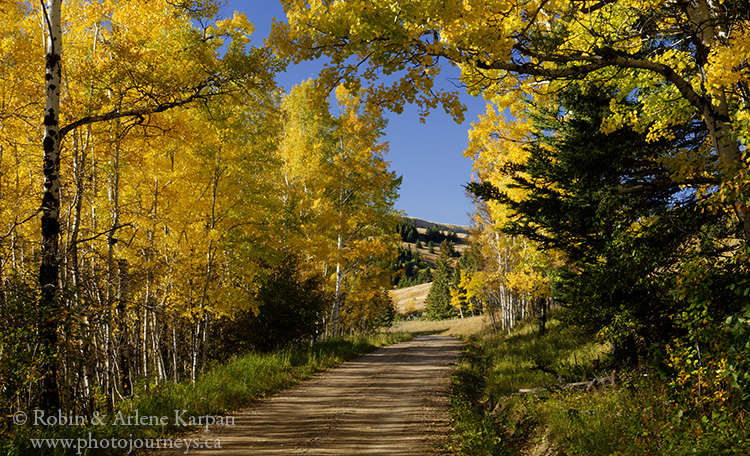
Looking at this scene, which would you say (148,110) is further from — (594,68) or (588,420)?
(588,420)

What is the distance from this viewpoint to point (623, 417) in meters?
5.54

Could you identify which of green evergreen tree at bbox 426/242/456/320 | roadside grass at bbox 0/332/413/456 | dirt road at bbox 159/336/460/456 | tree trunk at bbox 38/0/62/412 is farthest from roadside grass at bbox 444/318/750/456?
green evergreen tree at bbox 426/242/456/320

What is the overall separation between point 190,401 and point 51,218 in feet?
12.2

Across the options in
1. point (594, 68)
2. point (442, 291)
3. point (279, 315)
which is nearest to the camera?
point (594, 68)

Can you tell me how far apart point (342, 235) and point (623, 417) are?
13683 mm

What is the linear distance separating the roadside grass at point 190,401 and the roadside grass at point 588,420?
411 centimetres

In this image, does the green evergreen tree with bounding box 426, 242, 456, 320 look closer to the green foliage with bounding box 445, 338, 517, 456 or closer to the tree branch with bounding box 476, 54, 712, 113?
the green foliage with bounding box 445, 338, 517, 456

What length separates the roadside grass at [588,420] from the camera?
13.6ft

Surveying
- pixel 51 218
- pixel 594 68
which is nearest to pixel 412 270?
pixel 51 218

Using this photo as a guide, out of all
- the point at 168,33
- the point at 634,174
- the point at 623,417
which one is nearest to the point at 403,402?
the point at 623,417

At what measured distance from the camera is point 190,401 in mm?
7289

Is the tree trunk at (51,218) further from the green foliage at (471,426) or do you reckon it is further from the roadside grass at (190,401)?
the green foliage at (471,426)

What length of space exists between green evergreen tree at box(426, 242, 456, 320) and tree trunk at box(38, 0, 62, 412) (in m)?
54.6

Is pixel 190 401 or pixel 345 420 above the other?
pixel 190 401
